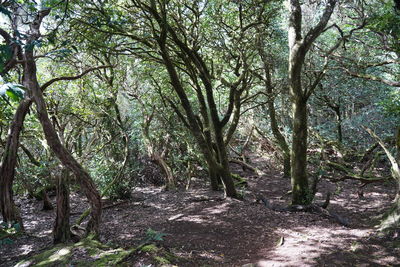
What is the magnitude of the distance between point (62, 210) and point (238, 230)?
319cm

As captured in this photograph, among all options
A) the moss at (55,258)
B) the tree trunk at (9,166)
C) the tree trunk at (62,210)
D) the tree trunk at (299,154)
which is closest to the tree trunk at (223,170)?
the tree trunk at (299,154)

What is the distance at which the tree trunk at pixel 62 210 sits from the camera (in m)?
4.55

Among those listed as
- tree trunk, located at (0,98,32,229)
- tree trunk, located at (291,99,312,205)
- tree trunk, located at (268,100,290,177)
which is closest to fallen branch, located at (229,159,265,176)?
tree trunk, located at (268,100,290,177)

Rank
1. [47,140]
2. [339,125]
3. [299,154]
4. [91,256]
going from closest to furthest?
1. [91,256]
2. [47,140]
3. [299,154]
4. [339,125]

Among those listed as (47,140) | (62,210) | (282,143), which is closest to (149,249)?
(62,210)

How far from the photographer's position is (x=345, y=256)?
414 cm

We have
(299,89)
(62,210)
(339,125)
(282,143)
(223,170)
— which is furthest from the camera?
(339,125)

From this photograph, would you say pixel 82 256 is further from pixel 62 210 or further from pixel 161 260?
pixel 62 210

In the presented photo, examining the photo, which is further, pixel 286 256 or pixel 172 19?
pixel 172 19

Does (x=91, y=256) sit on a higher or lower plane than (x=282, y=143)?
lower

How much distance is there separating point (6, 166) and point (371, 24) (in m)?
7.71

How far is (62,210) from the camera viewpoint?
4.59 m

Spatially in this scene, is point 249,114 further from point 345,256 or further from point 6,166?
point 6,166

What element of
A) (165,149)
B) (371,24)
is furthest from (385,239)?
(165,149)
